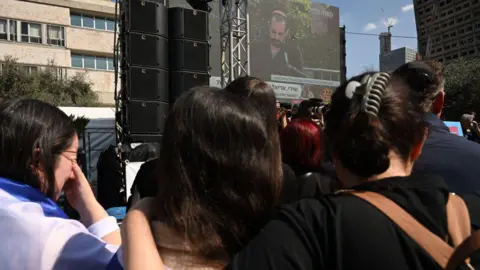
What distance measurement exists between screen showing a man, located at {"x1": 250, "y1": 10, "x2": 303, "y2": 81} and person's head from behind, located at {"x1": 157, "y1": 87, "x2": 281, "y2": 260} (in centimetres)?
1523

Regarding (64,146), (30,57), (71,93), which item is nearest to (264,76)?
(71,93)

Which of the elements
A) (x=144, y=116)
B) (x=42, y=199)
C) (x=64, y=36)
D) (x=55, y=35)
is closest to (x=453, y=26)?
(x=64, y=36)

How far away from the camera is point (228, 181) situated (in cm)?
91

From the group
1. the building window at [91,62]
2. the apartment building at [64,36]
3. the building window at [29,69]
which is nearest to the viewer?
the building window at [29,69]

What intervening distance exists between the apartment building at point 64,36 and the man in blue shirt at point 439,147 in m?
26.4

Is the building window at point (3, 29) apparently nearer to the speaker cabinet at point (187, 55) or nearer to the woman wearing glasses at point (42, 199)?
the speaker cabinet at point (187, 55)

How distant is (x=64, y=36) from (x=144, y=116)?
24188mm

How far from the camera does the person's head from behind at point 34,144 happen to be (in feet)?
3.67

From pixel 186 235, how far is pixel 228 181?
0.55 ft

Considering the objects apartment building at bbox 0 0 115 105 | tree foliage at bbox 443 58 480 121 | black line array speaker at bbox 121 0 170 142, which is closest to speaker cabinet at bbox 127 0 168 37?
black line array speaker at bbox 121 0 170 142

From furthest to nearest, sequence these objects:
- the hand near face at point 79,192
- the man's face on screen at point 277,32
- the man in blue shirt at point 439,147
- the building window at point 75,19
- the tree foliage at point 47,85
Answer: the building window at point 75,19, the tree foliage at point 47,85, the man's face on screen at point 277,32, the man in blue shirt at point 439,147, the hand near face at point 79,192

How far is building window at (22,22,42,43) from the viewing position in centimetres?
2423

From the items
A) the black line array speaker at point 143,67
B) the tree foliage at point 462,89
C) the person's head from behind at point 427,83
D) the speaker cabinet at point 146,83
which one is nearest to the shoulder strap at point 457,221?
the person's head from behind at point 427,83

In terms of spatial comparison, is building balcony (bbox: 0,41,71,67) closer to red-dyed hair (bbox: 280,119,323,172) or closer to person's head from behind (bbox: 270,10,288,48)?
person's head from behind (bbox: 270,10,288,48)
